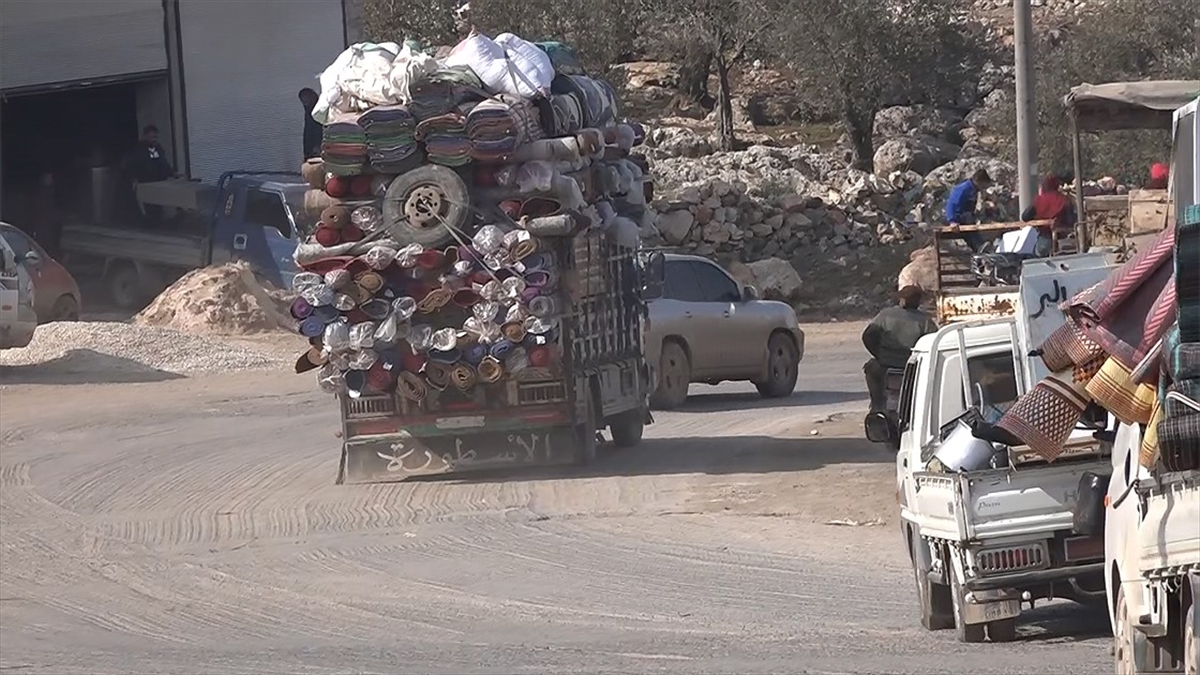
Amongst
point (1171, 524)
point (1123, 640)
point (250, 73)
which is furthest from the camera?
point (250, 73)

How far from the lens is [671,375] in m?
22.2

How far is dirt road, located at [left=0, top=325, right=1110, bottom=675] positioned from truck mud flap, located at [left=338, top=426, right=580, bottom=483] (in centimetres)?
23

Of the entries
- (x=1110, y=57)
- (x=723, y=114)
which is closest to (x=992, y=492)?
(x=1110, y=57)

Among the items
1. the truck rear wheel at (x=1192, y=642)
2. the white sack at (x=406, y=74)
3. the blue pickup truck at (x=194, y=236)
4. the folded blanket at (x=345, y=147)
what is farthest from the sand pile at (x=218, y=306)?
the truck rear wheel at (x=1192, y=642)

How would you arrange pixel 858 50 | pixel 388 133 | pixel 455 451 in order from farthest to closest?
pixel 858 50 < pixel 455 451 < pixel 388 133

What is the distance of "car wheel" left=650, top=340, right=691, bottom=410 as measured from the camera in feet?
72.6

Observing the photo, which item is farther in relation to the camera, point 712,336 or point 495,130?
point 712,336

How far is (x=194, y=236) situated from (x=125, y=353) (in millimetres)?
4963

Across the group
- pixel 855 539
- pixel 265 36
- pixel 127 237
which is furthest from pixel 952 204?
pixel 265 36

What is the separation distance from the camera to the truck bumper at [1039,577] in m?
8.98

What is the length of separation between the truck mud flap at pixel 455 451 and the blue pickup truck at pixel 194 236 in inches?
575

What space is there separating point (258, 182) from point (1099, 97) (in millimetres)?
19284

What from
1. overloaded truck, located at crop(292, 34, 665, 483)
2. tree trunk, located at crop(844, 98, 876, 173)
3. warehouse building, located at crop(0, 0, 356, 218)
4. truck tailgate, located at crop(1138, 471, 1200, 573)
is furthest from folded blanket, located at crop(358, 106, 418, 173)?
tree trunk, located at crop(844, 98, 876, 173)

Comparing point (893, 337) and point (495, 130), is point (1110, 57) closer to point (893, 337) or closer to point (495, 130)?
point (893, 337)
